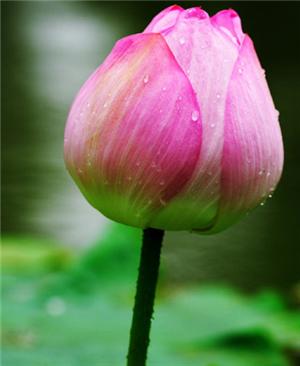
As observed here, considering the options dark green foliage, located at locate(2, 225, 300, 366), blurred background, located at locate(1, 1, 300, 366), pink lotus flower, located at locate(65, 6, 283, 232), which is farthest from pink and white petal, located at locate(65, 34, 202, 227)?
dark green foliage, located at locate(2, 225, 300, 366)

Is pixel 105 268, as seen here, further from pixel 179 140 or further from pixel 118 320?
pixel 179 140

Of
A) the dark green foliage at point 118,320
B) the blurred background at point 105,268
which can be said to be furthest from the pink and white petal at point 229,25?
the dark green foliage at point 118,320

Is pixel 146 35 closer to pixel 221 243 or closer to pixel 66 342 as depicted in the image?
pixel 66 342

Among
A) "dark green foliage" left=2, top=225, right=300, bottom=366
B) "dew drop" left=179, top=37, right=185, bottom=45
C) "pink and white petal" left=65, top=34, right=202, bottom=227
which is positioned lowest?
"pink and white petal" left=65, top=34, right=202, bottom=227

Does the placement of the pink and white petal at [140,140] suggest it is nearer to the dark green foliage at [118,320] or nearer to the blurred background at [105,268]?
the blurred background at [105,268]

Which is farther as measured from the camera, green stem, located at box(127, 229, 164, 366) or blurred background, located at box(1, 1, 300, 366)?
blurred background, located at box(1, 1, 300, 366)

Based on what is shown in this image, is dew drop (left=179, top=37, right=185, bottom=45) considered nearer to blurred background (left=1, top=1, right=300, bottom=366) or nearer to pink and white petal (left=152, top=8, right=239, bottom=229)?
pink and white petal (left=152, top=8, right=239, bottom=229)
